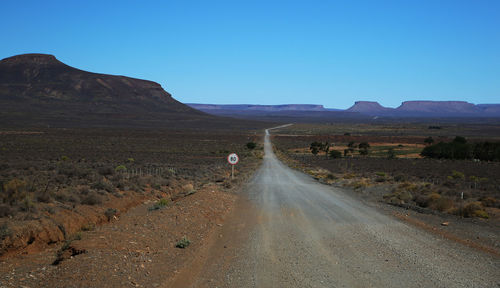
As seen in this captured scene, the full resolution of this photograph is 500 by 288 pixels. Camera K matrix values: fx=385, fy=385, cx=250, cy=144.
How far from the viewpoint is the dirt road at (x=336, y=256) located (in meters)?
7.28

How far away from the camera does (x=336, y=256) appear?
877 cm

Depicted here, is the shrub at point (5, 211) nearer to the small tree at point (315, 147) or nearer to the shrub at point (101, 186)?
the shrub at point (101, 186)

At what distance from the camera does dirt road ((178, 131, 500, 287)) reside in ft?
23.9

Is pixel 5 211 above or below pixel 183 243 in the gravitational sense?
above

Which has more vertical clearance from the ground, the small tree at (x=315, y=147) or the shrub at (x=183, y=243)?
the shrub at (x=183, y=243)

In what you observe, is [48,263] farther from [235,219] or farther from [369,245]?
[369,245]

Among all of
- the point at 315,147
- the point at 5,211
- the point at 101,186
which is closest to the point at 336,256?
→ the point at 5,211

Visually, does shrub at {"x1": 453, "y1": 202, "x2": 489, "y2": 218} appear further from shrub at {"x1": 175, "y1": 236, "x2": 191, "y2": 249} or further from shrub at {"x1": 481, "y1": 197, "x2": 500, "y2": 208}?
shrub at {"x1": 175, "y1": 236, "x2": 191, "y2": 249}

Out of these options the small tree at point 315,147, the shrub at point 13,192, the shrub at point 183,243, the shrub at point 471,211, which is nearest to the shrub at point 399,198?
the shrub at point 471,211

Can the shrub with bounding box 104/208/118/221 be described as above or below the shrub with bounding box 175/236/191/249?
below

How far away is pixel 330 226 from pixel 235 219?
3182mm

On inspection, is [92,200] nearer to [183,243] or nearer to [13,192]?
[13,192]

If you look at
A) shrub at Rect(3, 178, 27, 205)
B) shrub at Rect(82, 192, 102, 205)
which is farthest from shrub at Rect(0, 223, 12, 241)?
shrub at Rect(82, 192, 102, 205)

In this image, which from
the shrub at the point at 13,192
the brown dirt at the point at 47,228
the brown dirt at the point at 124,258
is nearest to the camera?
the brown dirt at the point at 124,258
